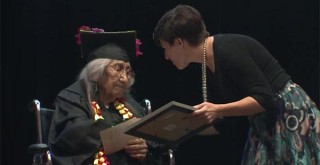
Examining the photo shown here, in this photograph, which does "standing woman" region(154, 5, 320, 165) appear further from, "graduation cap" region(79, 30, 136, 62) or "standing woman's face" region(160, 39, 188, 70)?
"graduation cap" region(79, 30, 136, 62)

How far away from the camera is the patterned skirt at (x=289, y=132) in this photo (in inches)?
94.8

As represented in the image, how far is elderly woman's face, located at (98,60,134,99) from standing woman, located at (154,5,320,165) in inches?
26.2

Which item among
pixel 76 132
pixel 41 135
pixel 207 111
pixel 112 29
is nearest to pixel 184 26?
pixel 207 111

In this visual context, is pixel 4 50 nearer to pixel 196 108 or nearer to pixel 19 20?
pixel 19 20

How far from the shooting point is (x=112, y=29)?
4.14 meters

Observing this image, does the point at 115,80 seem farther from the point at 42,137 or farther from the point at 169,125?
the point at 169,125

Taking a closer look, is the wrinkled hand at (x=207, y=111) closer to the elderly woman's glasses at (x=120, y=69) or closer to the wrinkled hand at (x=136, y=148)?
the wrinkled hand at (x=136, y=148)

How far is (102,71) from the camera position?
3.18 metres

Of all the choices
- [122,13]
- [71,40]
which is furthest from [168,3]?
[71,40]

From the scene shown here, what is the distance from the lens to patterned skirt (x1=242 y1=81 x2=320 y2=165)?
2.41 m

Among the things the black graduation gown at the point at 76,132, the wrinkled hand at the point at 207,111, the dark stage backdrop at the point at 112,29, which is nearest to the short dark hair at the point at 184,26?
the wrinkled hand at the point at 207,111

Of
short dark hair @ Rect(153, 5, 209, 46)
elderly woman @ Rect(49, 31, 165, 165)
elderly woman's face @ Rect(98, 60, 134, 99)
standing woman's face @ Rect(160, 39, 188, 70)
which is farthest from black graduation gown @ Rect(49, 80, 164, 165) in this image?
short dark hair @ Rect(153, 5, 209, 46)

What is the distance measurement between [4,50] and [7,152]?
644mm

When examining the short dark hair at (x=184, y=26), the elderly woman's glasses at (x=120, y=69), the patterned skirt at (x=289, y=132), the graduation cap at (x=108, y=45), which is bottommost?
the patterned skirt at (x=289, y=132)
